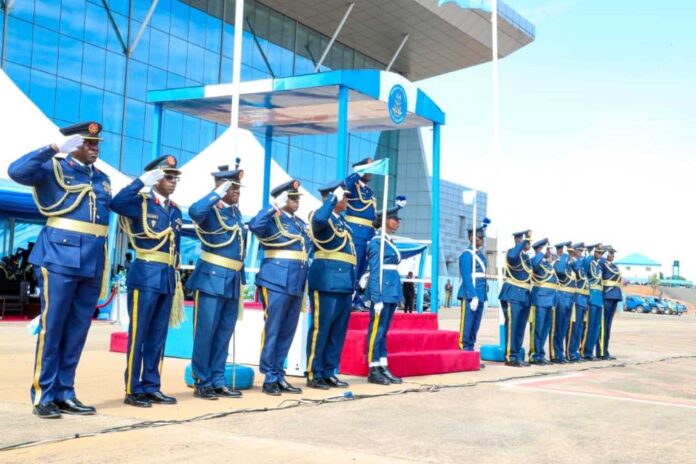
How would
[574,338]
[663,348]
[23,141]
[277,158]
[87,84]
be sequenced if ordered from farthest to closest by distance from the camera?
[277,158], [87,84], [663,348], [23,141], [574,338]

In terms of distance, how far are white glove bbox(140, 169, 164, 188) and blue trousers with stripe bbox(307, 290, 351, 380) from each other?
2.31m

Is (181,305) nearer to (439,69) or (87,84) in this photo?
(87,84)

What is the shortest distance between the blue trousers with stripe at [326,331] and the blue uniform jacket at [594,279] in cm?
660

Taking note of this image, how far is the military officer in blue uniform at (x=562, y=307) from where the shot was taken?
1247 cm

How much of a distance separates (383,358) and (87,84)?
20.4m

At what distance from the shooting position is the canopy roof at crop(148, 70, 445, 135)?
32.2 feet

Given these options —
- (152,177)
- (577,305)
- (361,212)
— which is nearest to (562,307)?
(577,305)

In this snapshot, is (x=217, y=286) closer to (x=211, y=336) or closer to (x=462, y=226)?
(x=211, y=336)

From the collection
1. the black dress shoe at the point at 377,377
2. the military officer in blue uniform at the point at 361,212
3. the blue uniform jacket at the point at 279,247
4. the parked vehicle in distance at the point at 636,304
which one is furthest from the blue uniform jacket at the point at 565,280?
the parked vehicle in distance at the point at 636,304

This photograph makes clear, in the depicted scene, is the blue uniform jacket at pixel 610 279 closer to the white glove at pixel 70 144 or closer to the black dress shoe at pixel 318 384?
the black dress shoe at pixel 318 384

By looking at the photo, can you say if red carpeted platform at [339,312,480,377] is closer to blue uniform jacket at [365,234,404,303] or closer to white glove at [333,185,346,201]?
blue uniform jacket at [365,234,404,303]

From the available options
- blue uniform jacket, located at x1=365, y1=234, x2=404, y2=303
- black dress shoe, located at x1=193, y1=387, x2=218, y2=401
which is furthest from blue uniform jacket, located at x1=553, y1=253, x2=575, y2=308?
black dress shoe, located at x1=193, y1=387, x2=218, y2=401

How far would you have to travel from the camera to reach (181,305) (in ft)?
22.4

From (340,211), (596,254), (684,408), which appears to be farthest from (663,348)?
(340,211)
